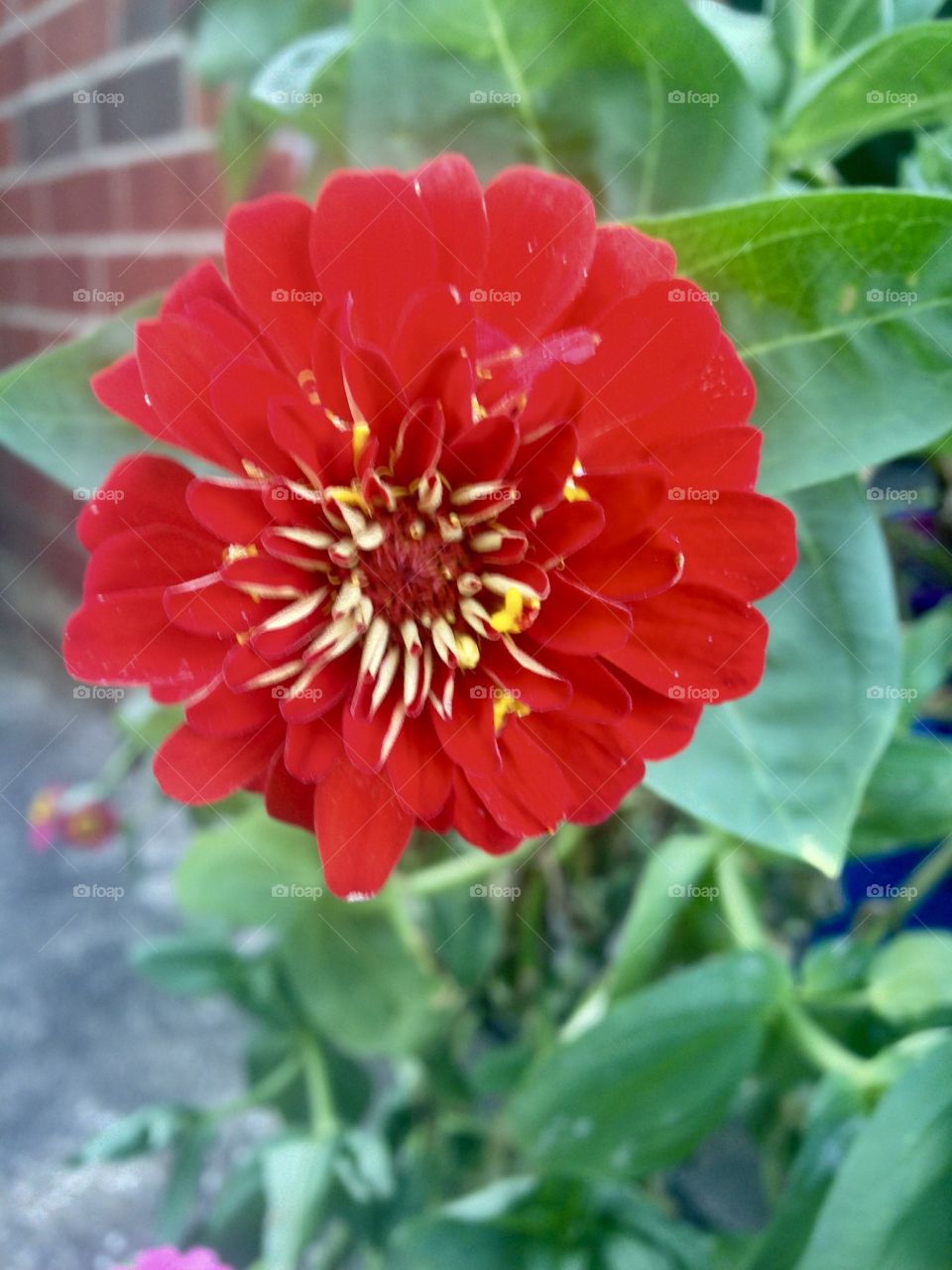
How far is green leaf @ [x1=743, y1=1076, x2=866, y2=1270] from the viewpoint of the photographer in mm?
247

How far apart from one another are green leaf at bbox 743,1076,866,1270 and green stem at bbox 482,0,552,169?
0.25 m

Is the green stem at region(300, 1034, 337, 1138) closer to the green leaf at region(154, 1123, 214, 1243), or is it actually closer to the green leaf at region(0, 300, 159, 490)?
the green leaf at region(154, 1123, 214, 1243)

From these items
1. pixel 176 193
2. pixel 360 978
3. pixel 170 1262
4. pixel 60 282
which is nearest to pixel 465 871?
pixel 360 978

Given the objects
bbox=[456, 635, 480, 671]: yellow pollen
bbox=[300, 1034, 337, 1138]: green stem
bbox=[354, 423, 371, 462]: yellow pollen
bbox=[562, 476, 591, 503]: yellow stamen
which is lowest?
bbox=[300, 1034, 337, 1138]: green stem

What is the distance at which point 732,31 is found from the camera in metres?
0.25

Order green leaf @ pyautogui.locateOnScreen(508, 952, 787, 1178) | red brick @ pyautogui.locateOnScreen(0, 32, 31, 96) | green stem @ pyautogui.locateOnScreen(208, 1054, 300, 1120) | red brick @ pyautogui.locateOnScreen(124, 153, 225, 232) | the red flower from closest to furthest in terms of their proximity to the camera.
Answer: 1. the red flower
2. green leaf @ pyautogui.locateOnScreen(508, 952, 787, 1178)
3. green stem @ pyautogui.locateOnScreen(208, 1054, 300, 1120)
4. red brick @ pyautogui.locateOnScreen(124, 153, 225, 232)
5. red brick @ pyautogui.locateOnScreen(0, 32, 31, 96)

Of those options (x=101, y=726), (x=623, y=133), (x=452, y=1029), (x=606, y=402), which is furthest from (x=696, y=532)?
(x=101, y=726)

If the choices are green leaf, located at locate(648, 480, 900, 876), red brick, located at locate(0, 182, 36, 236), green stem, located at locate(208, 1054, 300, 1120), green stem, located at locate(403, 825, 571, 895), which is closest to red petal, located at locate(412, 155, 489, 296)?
green leaf, located at locate(648, 480, 900, 876)

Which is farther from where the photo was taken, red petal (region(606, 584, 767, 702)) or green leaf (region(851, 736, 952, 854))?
green leaf (region(851, 736, 952, 854))

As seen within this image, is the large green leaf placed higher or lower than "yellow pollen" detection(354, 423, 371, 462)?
higher

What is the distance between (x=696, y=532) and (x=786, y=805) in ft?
0.26

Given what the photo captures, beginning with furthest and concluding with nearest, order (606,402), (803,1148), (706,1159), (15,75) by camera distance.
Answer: (15,75) → (706,1159) → (803,1148) → (606,402)

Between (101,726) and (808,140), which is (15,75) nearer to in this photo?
(101,726)

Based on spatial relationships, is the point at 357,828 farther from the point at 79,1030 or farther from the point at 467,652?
the point at 79,1030
